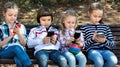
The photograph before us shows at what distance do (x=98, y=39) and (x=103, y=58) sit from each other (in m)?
0.28

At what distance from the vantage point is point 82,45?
5496mm

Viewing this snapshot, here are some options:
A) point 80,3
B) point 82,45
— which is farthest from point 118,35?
point 80,3

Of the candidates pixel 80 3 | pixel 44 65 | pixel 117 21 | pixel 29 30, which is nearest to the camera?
pixel 44 65

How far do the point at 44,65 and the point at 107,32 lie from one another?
110 cm

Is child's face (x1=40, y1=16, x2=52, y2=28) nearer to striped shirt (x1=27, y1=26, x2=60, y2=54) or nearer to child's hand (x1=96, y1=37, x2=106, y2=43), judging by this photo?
striped shirt (x1=27, y1=26, x2=60, y2=54)

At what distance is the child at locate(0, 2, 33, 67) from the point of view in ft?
16.9

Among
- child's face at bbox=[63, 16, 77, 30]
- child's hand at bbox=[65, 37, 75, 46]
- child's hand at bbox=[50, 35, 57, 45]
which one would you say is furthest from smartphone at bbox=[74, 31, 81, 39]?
child's hand at bbox=[50, 35, 57, 45]

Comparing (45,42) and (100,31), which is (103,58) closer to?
(100,31)

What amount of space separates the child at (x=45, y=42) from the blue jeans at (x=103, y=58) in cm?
40

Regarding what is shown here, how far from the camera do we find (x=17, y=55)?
519cm

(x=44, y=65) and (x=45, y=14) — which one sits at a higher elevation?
(x=45, y=14)

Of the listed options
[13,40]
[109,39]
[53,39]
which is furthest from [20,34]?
[109,39]

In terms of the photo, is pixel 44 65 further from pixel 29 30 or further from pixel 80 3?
pixel 80 3

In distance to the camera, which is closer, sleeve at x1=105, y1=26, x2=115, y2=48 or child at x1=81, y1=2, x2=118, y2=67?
child at x1=81, y1=2, x2=118, y2=67
